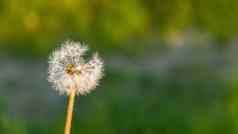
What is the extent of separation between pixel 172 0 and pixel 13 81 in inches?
53.7

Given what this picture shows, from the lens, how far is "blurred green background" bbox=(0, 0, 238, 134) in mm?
4707

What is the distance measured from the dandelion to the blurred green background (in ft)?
8.20

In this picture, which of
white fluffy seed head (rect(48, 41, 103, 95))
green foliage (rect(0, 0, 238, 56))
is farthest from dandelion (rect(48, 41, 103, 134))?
green foliage (rect(0, 0, 238, 56))

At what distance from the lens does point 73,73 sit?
162 cm

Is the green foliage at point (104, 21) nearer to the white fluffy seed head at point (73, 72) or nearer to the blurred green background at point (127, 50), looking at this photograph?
the blurred green background at point (127, 50)

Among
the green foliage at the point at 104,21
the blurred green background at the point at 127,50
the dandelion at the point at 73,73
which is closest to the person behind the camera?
the dandelion at the point at 73,73

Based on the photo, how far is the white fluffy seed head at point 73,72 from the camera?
161 centimetres

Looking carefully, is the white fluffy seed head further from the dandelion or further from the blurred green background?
the blurred green background

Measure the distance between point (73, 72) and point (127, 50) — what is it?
421 cm

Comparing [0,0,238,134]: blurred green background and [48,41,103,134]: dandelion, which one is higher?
[0,0,238,134]: blurred green background

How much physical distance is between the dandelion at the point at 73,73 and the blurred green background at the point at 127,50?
250 centimetres

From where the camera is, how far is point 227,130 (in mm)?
3568

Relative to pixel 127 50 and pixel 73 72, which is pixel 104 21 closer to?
pixel 127 50

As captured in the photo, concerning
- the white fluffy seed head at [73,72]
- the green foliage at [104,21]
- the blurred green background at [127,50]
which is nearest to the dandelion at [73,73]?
the white fluffy seed head at [73,72]
